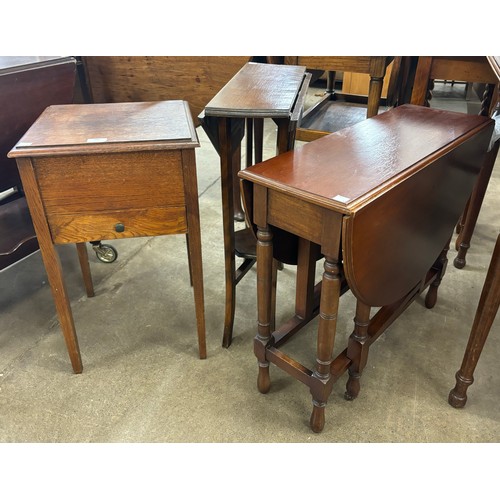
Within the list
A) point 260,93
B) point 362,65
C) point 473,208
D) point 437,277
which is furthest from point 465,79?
point 260,93

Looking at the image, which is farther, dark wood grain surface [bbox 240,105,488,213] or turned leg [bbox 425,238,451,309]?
turned leg [bbox 425,238,451,309]

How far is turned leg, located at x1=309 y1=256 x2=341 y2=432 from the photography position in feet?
3.62

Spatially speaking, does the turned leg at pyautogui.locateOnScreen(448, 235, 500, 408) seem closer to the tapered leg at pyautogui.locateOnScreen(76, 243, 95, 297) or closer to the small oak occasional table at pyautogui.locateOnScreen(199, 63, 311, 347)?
the small oak occasional table at pyautogui.locateOnScreen(199, 63, 311, 347)

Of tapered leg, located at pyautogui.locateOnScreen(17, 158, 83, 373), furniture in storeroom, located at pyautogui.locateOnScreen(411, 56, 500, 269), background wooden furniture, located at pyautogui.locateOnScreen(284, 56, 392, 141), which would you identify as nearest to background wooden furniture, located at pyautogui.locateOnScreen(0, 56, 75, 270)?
tapered leg, located at pyautogui.locateOnScreen(17, 158, 83, 373)

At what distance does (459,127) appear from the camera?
1415 millimetres

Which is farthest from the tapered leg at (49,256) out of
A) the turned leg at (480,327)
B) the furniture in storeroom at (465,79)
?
the furniture in storeroom at (465,79)

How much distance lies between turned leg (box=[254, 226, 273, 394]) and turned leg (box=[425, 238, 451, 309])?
77 cm

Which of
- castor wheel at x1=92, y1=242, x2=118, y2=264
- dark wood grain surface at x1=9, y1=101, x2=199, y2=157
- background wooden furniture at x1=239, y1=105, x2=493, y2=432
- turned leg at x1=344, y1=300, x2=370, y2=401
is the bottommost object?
castor wheel at x1=92, y1=242, x2=118, y2=264

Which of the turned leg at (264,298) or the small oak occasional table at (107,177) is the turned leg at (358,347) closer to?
the turned leg at (264,298)

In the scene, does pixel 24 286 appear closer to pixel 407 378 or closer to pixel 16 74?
pixel 16 74

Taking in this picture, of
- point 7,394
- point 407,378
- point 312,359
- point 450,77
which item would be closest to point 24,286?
point 7,394

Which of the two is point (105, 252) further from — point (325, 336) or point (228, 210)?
point (325, 336)

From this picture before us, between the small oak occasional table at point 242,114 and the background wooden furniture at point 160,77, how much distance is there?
0.37m

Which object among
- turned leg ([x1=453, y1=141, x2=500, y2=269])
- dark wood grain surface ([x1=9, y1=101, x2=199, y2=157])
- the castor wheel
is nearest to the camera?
dark wood grain surface ([x1=9, y1=101, x2=199, y2=157])
